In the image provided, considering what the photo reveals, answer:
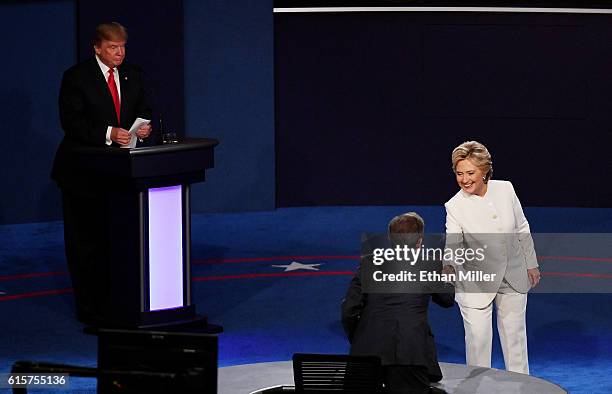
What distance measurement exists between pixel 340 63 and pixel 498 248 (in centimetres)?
747

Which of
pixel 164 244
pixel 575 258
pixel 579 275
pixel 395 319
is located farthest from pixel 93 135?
pixel 575 258

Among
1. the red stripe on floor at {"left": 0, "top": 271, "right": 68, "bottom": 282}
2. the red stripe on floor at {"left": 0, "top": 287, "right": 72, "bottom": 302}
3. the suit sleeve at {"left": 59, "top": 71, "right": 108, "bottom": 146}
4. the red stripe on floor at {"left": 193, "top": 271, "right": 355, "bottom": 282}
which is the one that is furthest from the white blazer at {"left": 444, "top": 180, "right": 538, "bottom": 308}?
the red stripe on floor at {"left": 0, "top": 271, "right": 68, "bottom": 282}

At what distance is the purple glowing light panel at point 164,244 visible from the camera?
29.1ft

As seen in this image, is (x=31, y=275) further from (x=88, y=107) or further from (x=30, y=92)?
(x=30, y=92)

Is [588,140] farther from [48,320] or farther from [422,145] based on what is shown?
[48,320]

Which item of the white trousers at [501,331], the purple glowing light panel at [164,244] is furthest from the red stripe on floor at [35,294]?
the white trousers at [501,331]

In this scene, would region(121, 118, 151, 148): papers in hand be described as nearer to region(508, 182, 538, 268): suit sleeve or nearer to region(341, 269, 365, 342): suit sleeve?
region(508, 182, 538, 268): suit sleeve

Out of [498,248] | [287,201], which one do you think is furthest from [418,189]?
[498,248]

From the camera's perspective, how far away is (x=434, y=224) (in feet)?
44.1

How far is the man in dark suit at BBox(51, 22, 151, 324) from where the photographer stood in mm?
9117

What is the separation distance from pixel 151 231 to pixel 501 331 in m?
2.65

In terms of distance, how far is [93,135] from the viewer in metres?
9.12

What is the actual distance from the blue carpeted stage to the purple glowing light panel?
54cm

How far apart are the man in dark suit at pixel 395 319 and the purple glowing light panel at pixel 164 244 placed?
2785 mm
